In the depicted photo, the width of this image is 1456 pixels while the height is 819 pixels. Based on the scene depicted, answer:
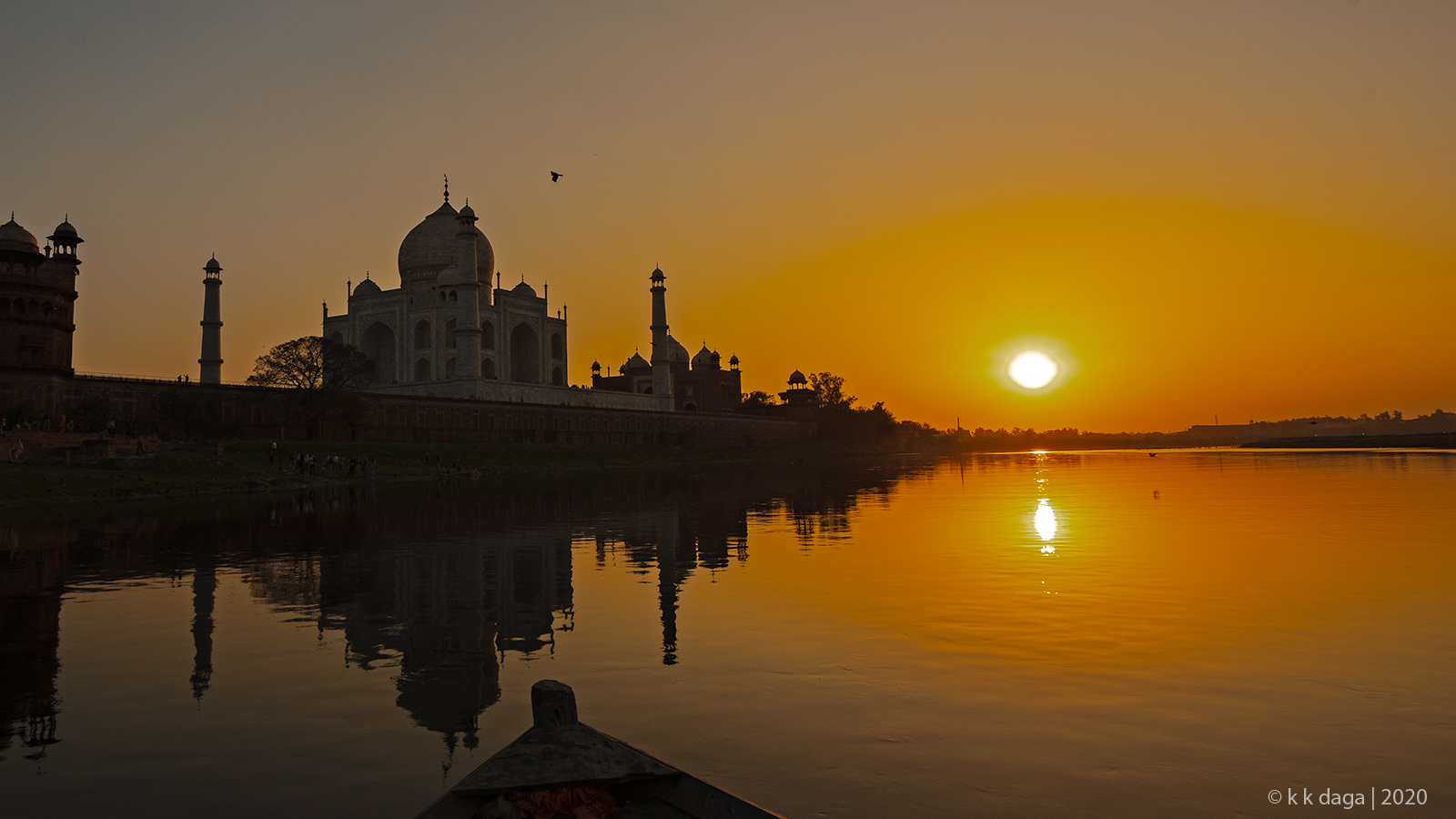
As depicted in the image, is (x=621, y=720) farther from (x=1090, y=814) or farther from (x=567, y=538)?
(x=567, y=538)

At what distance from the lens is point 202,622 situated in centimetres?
1069

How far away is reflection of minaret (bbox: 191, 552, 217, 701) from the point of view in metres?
8.27

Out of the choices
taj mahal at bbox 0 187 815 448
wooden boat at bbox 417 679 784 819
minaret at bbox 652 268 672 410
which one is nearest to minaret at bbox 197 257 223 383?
taj mahal at bbox 0 187 815 448

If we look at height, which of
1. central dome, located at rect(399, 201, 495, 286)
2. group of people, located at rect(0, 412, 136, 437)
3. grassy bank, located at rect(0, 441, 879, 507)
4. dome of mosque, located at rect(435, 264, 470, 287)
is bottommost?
grassy bank, located at rect(0, 441, 879, 507)

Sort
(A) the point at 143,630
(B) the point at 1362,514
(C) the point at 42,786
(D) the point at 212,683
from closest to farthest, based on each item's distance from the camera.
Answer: (C) the point at 42,786 → (D) the point at 212,683 → (A) the point at 143,630 → (B) the point at 1362,514

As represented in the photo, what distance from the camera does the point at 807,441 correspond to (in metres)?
111

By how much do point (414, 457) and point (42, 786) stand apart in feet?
160

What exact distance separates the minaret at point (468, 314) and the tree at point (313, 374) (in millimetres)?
15972

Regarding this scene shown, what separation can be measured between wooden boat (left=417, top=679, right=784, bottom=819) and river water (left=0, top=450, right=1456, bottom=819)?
1032 mm

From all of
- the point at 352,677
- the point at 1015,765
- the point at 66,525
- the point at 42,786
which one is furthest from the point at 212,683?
the point at 66,525

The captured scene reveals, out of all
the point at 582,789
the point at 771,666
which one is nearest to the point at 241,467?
the point at 771,666

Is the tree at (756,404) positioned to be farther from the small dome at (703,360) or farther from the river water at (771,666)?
the river water at (771,666)

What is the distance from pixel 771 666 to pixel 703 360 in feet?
343

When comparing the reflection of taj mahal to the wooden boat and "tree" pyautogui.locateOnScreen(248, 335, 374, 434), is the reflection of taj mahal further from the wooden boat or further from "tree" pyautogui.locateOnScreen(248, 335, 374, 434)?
the wooden boat
